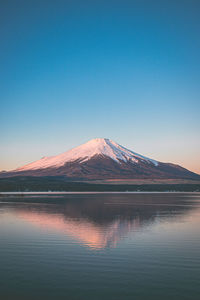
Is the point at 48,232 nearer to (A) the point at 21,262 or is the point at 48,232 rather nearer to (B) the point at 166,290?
(A) the point at 21,262

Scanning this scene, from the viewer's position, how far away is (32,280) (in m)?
15.0

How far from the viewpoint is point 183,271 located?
54.7 ft

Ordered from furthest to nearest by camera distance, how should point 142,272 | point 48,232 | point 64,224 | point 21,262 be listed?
point 64,224 < point 48,232 < point 21,262 < point 142,272

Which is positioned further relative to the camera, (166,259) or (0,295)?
(166,259)

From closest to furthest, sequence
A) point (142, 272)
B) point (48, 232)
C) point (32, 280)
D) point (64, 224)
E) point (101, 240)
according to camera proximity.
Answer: point (32, 280) → point (142, 272) → point (101, 240) → point (48, 232) → point (64, 224)

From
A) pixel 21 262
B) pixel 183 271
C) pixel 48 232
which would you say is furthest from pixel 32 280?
pixel 48 232

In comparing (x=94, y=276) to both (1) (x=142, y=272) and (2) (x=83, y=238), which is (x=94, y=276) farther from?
(2) (x=83, y=238)

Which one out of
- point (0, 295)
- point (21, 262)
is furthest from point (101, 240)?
point (0, 295)

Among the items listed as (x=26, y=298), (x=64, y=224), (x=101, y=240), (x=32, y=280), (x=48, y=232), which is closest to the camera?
(x=26, y=298)

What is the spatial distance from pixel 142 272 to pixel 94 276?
7.61 feet

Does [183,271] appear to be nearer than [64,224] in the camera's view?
Yes

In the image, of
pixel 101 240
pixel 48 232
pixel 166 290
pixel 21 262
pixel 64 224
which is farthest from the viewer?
pixel 64 224

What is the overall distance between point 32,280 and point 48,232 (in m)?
13.5

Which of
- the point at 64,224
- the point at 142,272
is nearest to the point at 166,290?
the point at 142,272
